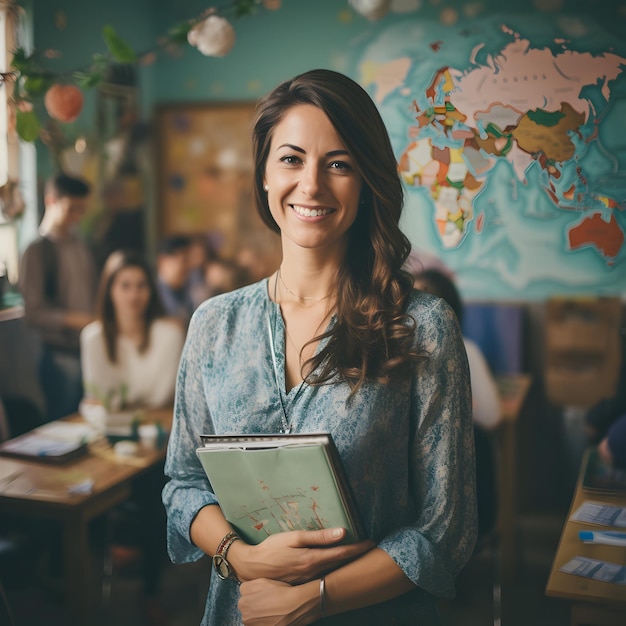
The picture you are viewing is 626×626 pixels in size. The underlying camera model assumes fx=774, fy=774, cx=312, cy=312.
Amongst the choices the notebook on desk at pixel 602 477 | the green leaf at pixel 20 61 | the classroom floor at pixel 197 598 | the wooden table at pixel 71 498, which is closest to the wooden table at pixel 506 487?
the classroom floor at pixel 197 598

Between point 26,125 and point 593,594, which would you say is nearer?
point 593,594

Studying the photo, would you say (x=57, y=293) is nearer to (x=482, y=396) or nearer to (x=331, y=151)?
(x=482, y=396)

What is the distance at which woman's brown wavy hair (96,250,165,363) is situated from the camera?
10.1 ft

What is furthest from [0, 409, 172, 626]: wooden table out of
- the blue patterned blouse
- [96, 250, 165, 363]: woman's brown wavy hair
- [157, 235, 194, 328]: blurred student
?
[157, 235, 194, 328]: blurred student

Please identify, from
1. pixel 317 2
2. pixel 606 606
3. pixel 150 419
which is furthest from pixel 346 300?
pixel 317 2

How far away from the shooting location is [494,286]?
3904mm

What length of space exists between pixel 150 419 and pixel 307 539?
1.73 metres

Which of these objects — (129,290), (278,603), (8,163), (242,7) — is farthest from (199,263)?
(278,603)

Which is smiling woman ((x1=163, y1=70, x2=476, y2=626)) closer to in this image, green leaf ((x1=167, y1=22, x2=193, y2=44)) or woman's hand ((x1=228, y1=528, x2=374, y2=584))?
woman's hand ((x1=228, y1=528, x2=374, y2=584))

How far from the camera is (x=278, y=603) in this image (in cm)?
119

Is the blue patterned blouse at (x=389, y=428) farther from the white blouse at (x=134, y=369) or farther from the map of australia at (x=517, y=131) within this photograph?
the white blouse at (x=134, y=369)

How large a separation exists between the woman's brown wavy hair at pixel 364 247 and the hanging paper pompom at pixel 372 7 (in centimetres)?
71

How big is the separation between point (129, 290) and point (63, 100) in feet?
3.87

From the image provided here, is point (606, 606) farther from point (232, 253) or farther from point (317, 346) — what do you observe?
point (232, 253)
